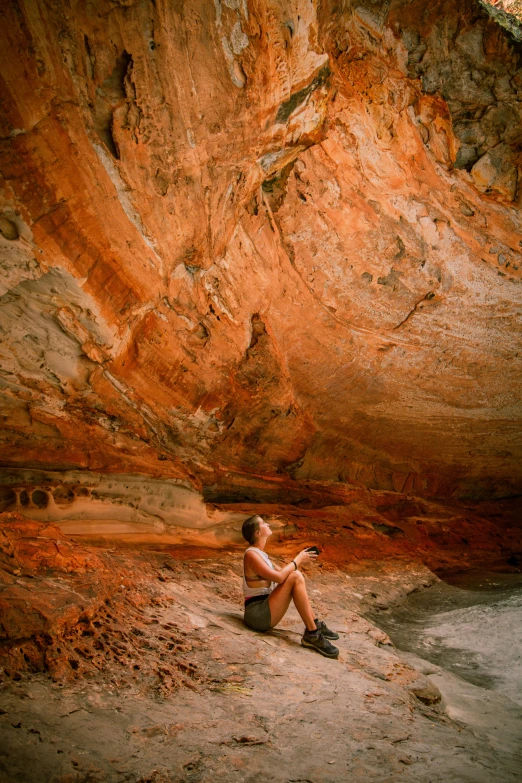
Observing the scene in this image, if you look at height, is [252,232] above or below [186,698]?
above

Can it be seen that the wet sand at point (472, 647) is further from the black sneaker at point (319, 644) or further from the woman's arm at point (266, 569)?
the woman's arm at point (266, 569)

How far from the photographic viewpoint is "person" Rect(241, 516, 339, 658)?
125 inches

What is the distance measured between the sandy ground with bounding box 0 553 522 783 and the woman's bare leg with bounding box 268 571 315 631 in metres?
0.16

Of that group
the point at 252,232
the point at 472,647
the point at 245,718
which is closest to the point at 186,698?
the point at 245,718

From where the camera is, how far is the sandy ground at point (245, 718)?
5.35ft

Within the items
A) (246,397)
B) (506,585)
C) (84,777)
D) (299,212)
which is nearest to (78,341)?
(246,397)

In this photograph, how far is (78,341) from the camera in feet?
13.7

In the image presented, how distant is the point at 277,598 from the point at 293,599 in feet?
0.43

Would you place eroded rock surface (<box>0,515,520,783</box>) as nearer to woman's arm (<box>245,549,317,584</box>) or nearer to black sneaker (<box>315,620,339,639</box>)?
black sneaker (<box>315,620,339,639</box>)

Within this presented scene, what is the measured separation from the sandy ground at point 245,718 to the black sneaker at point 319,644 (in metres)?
0.05

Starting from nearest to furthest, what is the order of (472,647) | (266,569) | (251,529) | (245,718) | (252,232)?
(245,718)
(266,569)
(251,529)
(472,647)
(252,232)

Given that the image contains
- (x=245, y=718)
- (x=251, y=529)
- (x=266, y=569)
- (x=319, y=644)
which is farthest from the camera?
(x=251, y=529)

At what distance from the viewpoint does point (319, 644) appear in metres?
3.13

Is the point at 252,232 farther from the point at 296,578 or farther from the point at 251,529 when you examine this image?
the point at 296,578
